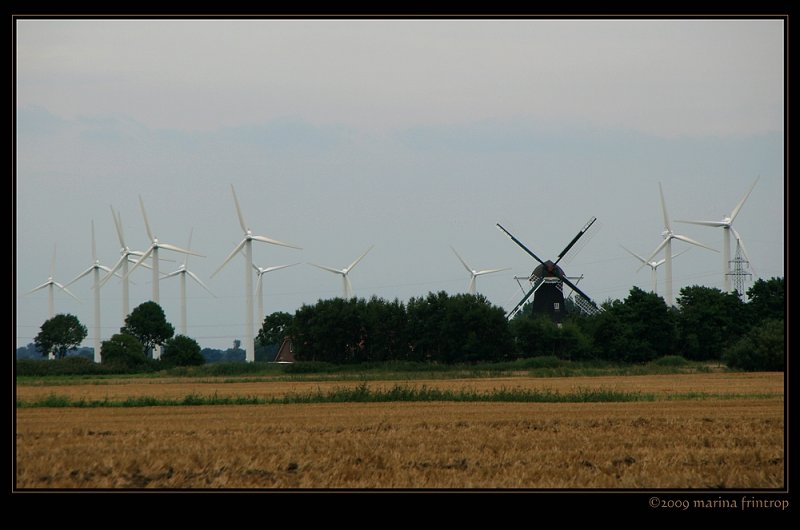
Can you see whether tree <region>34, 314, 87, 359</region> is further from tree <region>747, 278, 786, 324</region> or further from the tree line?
tree <region>747, 278, 786, 324</region>

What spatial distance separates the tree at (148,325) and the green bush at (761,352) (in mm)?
57567

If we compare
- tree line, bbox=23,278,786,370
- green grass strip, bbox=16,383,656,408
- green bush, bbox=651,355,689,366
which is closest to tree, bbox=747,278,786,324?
tree line, bbox=23,278,786,370

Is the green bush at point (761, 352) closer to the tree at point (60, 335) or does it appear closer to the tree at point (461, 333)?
the tree at point (461, 333)

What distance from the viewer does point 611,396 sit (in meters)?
52.6

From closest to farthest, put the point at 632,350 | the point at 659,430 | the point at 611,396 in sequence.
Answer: the point at 659,430 < the point at 611,396 < the point at 632,350

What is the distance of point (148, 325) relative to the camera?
11488 centimetres

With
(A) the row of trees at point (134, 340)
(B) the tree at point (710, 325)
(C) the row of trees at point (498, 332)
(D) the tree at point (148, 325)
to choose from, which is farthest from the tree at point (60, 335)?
(B) the tree at point (710, 325)

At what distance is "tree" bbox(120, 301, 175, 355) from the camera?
114875 mm

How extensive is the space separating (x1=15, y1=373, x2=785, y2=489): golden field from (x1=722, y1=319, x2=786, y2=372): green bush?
35.9 metres

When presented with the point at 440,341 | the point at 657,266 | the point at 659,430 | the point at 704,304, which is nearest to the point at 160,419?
the point at 659,430

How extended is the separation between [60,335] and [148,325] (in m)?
26.2
